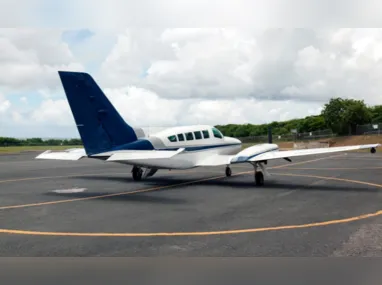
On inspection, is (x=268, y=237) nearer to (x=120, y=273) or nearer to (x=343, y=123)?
(x=120, y=273)

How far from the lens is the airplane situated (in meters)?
18.2

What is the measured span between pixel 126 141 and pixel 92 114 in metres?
2.02

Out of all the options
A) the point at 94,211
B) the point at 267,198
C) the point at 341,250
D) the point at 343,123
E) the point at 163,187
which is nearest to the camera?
the point at 341,250

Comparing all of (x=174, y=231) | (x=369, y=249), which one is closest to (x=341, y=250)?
(x=369, y=249)

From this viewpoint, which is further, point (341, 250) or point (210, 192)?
point (210, 192)

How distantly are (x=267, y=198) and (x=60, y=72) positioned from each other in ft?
33.6

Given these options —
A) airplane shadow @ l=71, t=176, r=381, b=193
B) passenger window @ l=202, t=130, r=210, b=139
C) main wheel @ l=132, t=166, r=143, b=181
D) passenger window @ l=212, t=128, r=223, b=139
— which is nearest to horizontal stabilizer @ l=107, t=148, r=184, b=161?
airplane shadow @ l=71, t=176, r=381, b=193

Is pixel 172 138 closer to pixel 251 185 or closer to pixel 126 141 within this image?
pixel 126 141

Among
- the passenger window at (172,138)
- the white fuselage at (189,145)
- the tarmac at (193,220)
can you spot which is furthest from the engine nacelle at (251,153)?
the passenger window at (172,138)

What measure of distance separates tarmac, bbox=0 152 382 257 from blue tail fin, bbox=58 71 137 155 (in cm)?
222

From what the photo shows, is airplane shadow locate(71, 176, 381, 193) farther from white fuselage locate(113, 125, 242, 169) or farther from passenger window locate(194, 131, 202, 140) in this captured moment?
passenger window locate(194, 131, 202, 140)

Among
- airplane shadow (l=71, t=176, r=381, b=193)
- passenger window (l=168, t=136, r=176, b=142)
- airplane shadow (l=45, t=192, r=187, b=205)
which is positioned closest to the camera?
airplane shadow (l=45, t=192, r=187, b=205)

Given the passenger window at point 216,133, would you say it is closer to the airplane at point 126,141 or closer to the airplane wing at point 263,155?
the airplane at point 126,141

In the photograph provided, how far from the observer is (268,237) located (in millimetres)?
9234
